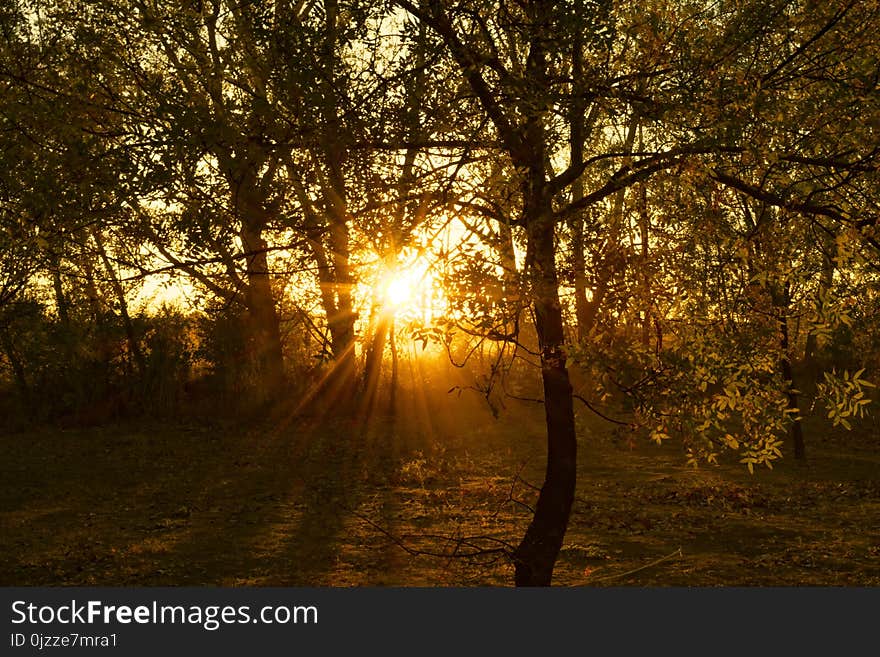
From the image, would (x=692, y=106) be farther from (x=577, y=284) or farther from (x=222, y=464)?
(x=222, y=464)

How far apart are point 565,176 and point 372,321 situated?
9.23 ft

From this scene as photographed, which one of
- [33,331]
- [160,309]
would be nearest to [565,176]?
[33,331]

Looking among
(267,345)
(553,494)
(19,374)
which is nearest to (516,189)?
(553,494)

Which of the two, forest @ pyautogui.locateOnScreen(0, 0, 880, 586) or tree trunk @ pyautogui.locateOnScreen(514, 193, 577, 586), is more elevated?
forest @ pyautogui.locateOnScreen(0, 0, 880, 586)

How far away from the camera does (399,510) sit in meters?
18.7

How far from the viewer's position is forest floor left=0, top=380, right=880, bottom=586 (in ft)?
44.2

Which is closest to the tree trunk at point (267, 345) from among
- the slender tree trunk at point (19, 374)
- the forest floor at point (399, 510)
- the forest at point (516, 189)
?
the forest floor at point (399, 510)

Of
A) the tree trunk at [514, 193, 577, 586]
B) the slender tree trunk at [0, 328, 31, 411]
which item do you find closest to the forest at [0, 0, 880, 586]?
the tree trunk at [514, 193, 577, 586]

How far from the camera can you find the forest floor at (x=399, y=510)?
44.2ft

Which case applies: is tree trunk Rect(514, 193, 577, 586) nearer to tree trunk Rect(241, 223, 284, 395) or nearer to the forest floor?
the forest floor

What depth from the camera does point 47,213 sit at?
29.1 ft

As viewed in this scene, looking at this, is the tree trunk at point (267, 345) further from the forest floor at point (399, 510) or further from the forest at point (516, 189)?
the forest at point (516, 189)

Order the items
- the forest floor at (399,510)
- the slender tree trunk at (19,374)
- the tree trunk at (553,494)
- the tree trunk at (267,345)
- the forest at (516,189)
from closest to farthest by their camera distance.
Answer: the forest at (516,189)
the tree trunk at (553,494)
the forest floor at (399,510)
the tree trunk at (267,345)
the slender tree trunk at (19,374)

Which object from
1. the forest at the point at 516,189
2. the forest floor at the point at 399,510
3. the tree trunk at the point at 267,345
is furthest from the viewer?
the tree trunk at the point at 267,345
